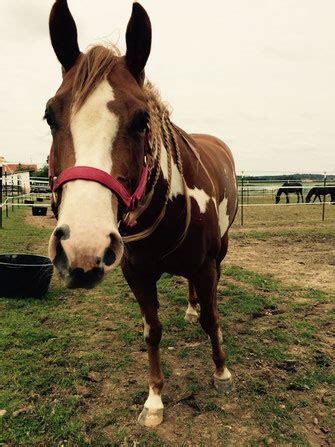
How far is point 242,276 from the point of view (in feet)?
18.2

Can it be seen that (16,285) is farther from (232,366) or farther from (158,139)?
(158,139)

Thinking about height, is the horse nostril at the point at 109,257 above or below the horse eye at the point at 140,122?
below

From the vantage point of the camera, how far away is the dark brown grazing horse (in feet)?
4.31

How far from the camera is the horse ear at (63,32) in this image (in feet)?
5.72

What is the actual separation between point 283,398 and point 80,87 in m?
2.44

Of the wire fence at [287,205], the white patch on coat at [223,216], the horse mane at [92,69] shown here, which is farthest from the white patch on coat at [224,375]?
the wire fence at [287,205]

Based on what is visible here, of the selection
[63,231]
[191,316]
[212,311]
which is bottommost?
[191,316]

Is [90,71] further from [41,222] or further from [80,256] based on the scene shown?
[41,222]

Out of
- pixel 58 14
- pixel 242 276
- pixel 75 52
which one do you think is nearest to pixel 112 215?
pixel 75 52

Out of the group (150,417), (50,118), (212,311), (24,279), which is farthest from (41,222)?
(50,118)

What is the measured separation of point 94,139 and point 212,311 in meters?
1.69

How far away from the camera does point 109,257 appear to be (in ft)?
4.38

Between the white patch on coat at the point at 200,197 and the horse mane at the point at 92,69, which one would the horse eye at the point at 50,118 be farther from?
the white patch on coat at the point at 200,197

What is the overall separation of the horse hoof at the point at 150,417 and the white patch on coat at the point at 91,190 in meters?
1.51
